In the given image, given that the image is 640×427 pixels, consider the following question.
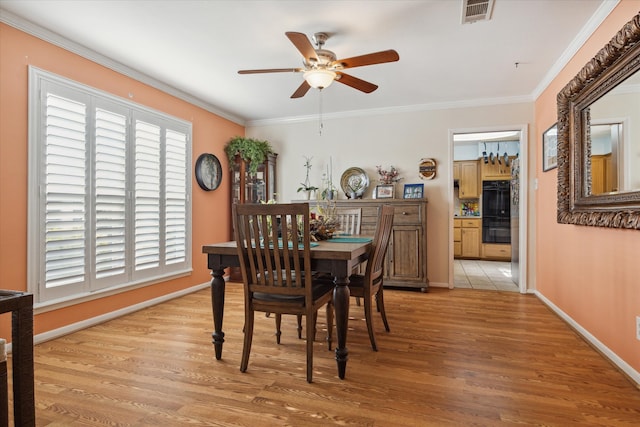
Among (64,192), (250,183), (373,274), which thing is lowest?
(373,274)

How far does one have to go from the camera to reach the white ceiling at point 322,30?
8.00 ft

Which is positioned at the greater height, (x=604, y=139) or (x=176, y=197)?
(x=604, y=139)

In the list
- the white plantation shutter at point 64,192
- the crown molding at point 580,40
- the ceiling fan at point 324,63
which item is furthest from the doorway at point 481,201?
the white plantation shutter at point 64,192

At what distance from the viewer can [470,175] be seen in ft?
24.6

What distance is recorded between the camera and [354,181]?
16.4 feet

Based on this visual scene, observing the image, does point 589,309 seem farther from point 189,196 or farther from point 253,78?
point 189,196

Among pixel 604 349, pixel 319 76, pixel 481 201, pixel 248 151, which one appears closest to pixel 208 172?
pixel 248 151

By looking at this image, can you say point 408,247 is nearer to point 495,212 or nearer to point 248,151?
point 248,151

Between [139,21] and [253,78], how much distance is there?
4.19 ft

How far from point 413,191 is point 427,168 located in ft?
1.19

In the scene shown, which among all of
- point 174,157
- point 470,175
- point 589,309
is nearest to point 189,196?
point 174,157

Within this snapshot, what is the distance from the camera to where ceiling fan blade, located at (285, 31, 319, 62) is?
2.13m

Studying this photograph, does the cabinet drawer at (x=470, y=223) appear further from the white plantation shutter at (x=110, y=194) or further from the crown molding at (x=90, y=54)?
the white plantation shutter at (x=110, y=194)

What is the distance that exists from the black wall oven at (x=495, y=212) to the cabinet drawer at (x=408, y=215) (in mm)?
3615
